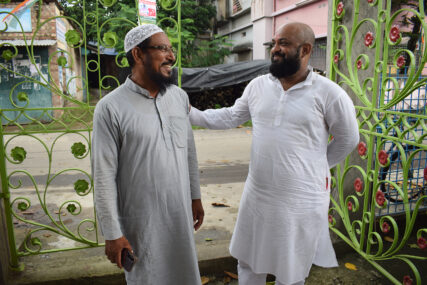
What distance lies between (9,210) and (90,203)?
1844 mm

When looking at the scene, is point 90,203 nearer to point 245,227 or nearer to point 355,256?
point 245,227

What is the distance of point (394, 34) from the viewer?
7.42 ft

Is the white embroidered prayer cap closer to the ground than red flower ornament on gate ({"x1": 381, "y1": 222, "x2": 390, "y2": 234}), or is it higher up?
higher up

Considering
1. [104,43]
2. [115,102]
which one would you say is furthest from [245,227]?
[104,43]

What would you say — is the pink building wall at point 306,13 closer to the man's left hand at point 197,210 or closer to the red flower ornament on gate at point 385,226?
the red flower ornament on gate at point 385,226

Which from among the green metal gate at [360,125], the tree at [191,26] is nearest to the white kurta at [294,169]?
the green metal gate at [360,125]

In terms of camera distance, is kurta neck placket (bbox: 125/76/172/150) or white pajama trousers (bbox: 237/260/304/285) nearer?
kurta neck placket (bbox: 125/76/172/150)

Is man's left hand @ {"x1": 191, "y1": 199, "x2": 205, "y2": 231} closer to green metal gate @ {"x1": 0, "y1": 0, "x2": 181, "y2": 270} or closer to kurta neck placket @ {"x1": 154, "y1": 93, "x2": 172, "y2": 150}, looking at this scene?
kurta neck placket @ {"x1": 154, "y1": 93, "x2": 172, "y2": 150}

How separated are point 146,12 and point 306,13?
1165 centimetres

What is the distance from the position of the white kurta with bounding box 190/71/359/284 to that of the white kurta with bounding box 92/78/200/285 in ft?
1.70

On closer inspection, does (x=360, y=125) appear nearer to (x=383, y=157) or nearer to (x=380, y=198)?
(x=383, y=157)

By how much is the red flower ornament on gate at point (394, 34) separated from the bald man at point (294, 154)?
1.69 ft

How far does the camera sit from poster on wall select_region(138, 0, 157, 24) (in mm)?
2502

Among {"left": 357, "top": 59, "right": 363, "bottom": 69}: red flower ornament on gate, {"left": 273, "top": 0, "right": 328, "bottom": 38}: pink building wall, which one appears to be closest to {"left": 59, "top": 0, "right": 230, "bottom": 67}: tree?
{"left": 273, "top": 0, "right": 328, "bottom": 38}: pink building wall
